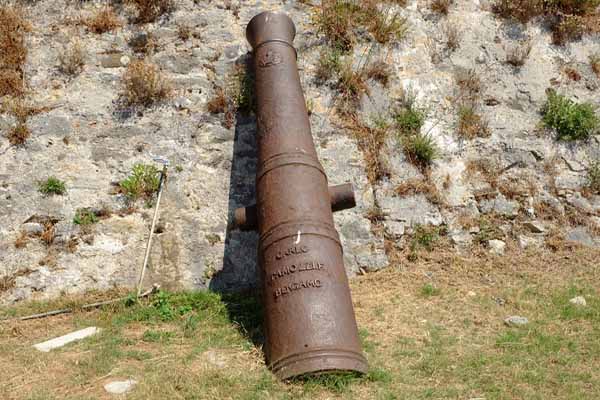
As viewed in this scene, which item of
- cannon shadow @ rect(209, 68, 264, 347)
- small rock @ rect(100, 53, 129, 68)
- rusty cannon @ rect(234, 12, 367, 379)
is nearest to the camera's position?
rusty cannon @ rect(234, 12, 367, 379)

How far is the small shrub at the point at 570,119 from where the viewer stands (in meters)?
7.09

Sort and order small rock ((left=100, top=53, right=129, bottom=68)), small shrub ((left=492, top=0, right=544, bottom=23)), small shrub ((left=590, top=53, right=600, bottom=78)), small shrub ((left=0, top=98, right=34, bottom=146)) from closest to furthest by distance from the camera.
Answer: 1. small shrub ((left=0, top=98, right=34, bottom=146))
2. small rock ((left=100, top=53, right=129, bottom=68))
3. small shrub ((left=590, top=53, right=600, bottom=78))
4. small shrub ((left=492, top=0, right=544, bottom=23))

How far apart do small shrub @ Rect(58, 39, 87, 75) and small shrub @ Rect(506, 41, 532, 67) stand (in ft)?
17.2

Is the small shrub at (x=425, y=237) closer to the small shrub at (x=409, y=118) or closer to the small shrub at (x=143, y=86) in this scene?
the small shrub at (x=409, y=118)

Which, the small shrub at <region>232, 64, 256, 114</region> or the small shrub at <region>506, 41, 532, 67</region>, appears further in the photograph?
the small shrub at <region>506, 41, 532, 67</region>

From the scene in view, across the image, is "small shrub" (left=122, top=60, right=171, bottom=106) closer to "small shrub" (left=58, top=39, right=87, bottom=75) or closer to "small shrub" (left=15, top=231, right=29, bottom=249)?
"small shrub" (left=58, top=39, right=87, bottom=75)

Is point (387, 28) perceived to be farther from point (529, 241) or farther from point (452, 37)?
point (529, 241)

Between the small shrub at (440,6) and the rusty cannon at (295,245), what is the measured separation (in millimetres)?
3300

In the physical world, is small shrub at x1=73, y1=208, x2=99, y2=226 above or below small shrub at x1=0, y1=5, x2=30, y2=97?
below

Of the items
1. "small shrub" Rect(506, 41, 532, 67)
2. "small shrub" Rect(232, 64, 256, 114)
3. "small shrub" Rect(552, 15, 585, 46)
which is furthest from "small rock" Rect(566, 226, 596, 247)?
"small shrub" Rect(232, 64, 256, 114)

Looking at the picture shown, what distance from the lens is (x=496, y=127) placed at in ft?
23.4

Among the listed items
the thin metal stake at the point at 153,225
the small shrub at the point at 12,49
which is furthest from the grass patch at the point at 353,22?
the small shrub at the point at 12,49

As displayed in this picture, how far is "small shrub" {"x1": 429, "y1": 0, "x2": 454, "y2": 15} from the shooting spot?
802 centimetres

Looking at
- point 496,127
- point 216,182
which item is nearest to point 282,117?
point 216,182
